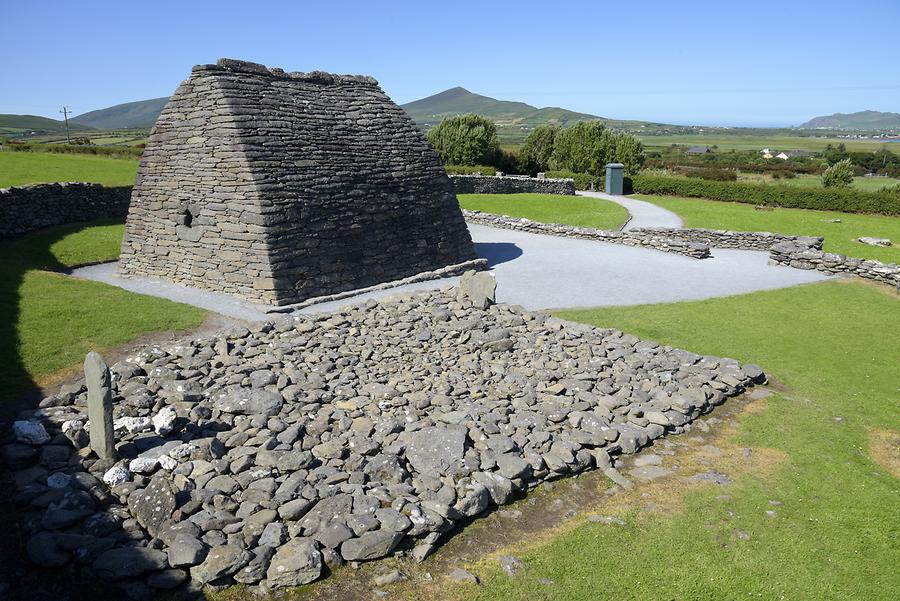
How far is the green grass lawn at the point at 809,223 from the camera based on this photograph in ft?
80.4

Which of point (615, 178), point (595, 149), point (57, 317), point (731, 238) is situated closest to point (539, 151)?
point (595, 149)

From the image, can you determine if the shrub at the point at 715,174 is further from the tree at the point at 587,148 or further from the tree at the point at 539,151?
the tree at the point at 539,151

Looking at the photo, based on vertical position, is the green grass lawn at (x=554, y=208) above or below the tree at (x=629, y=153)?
below

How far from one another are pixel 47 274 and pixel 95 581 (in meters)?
13.8

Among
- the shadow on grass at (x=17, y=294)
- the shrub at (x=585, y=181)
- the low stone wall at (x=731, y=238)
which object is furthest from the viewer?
the shrub at (x=585, y=181)

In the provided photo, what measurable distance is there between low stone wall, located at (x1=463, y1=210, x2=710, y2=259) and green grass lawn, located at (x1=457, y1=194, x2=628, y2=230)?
299 centimetres

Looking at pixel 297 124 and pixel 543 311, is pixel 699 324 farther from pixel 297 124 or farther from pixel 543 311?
pixel 297 124

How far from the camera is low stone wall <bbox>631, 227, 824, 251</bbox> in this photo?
2381 centimetres

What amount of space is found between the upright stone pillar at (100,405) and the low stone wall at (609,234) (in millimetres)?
20752

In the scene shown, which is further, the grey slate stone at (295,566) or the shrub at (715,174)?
the shrub at (715,174)

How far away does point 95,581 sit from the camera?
5926 millimetres

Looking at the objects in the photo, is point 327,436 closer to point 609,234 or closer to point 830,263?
point 830,263

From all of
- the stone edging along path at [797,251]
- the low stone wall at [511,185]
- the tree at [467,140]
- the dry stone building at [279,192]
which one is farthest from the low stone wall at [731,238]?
the tree at [467,140]

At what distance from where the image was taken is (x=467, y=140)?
5691 cm
